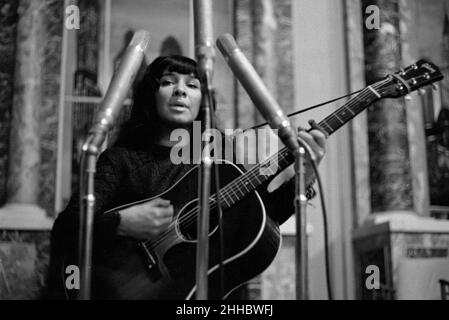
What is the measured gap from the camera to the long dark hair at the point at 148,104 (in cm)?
255

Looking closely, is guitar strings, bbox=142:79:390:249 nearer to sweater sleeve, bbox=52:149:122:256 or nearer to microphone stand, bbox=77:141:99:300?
Answer: sweater sleeve, bbox=52:149:122:256

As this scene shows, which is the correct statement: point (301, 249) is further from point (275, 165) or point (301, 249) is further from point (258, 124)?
point (258, 124)

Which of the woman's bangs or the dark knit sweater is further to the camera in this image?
the woman's bangs

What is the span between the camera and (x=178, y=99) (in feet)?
8.08

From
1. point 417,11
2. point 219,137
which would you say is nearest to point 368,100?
point 219,137

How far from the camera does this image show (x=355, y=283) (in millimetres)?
3652

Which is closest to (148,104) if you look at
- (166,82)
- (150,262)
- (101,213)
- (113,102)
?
(166,82)

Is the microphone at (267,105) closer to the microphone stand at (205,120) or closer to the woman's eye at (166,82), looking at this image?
the microphone stand at (205,120)

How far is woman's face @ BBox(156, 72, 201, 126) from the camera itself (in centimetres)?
246

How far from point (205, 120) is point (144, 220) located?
27.5 inches

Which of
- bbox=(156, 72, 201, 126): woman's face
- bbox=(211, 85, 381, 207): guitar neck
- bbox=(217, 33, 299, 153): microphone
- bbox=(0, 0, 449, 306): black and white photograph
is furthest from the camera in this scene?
bbox=(0, 0, 449, 306): black and white photograph

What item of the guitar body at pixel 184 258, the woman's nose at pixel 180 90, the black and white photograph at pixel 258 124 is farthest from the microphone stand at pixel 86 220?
the woman's nose at pixel 180 90

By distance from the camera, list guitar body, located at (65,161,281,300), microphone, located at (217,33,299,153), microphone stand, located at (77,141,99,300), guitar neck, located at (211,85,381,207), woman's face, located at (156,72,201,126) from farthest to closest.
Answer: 1. woman's face, located at (156,72,201,126)
2. guitar neck, located at (211,85,381,207)
3. guitar body, located at (65,161,281,300)
4. microphone, located at (217,33,299,153)
5. microphone stand, located at (77,141,99,300)

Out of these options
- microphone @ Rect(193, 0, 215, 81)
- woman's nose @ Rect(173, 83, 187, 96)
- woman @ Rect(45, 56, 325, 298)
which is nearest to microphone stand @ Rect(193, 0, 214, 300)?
microphone @ Rect(193, 0, 215, 81)
